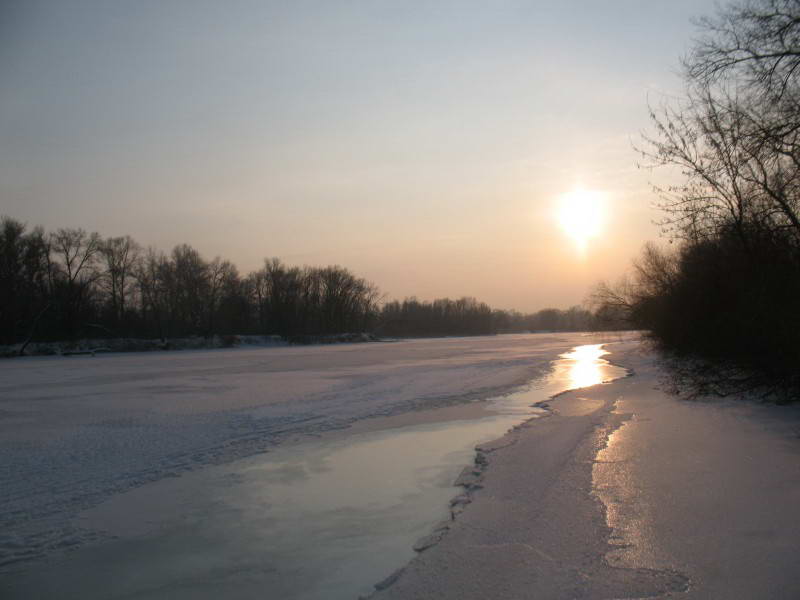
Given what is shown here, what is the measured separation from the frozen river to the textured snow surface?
0.04 m

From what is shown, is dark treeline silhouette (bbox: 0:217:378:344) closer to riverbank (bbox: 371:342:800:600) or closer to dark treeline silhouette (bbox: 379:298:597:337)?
dark treeline silhouette (bbox: 379:298:597:337)

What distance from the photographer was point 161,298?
63781 millimetres

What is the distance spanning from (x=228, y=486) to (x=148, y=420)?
18.0 ft

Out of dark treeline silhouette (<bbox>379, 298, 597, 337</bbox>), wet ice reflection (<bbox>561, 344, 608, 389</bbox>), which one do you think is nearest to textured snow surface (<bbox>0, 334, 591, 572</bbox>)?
wet ice reflection (<bbox>561, 344, 608, 389</bbox>)

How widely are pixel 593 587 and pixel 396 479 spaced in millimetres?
3606

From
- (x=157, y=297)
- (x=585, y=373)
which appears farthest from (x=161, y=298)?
(x=585, y=373)

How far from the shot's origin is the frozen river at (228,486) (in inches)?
180

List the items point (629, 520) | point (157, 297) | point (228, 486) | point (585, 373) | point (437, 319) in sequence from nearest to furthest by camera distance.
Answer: point (629, 520), point (228, 486), point (585, 373), point (157, 297), point (437, 319)

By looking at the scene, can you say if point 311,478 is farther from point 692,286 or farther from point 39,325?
point 39,325

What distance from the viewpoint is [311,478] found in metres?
7.32

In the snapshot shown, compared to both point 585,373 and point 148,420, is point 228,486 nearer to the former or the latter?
point 148,420

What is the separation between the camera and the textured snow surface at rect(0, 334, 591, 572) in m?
6.50

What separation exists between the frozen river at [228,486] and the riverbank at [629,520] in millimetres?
580

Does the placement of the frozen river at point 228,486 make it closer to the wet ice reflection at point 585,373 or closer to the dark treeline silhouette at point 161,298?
the wet ice reflection at point 585,373
